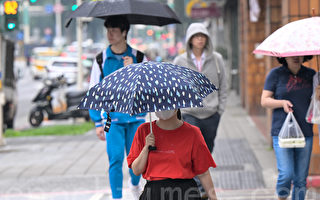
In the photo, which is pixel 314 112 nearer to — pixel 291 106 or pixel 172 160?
pixel 291 106

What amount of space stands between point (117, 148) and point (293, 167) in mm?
1680

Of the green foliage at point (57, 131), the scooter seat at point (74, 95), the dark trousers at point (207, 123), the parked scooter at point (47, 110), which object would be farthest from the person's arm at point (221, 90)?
the scooter seat at point (74, 95)

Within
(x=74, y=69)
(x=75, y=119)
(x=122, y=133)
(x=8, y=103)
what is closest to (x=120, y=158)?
(x=122, y=133)

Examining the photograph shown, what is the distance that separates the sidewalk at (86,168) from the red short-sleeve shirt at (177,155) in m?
2.58

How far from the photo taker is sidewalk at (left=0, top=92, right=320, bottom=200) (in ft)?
25.2

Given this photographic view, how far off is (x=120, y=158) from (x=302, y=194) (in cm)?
176

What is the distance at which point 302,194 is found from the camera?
19.1 feet

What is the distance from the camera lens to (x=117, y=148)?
615 cm

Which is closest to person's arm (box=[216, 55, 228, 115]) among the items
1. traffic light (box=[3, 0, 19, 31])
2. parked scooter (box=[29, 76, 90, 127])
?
traffic light (box=[3, 0, 19, 31])

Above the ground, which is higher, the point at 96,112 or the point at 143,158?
the point at 96,112

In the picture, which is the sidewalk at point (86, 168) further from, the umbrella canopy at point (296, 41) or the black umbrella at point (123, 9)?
the umbrella canopy at point (296, 41)

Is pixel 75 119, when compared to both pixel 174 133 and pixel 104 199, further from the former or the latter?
pixel 174 133

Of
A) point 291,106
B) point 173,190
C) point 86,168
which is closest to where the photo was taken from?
point 173,190

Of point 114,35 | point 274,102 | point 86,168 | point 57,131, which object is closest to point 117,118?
point 114,35
